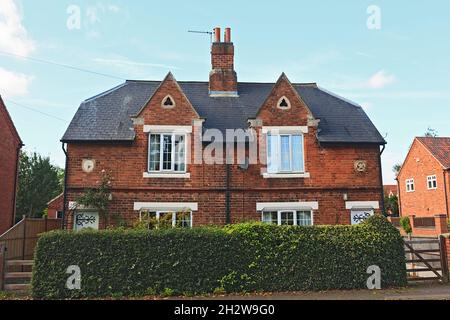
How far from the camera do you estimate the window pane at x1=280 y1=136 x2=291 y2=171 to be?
56.0 feet

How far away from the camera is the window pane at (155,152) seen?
16609 millimetres

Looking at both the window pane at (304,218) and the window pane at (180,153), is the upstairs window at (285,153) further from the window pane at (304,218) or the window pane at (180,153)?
the window pane at (180,153)

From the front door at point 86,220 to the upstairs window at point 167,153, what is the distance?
123 inches

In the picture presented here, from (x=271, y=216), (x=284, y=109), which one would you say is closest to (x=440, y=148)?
(x=284, y=109)

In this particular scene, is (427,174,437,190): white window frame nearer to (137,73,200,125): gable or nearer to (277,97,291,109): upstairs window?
(277,97,291,109): upstairs window

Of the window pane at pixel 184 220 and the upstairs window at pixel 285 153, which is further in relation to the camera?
the upstairs window at pixel 285 153

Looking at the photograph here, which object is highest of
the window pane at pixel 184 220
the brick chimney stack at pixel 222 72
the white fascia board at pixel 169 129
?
the brick chimney stack at pixel 222 72

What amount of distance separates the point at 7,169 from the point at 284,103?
614 inches

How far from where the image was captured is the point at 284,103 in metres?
17.7

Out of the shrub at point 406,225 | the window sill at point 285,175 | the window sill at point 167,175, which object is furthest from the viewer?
the shrub at point 406,225

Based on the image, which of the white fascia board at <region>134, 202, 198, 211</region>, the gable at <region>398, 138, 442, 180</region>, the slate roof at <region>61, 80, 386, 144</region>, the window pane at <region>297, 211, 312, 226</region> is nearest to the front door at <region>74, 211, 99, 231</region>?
the white fascia board at <region>134, 202, 198, 211</region>

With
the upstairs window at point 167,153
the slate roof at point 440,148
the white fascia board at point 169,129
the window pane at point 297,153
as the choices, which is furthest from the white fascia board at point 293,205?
the slate roof at point 440,148
